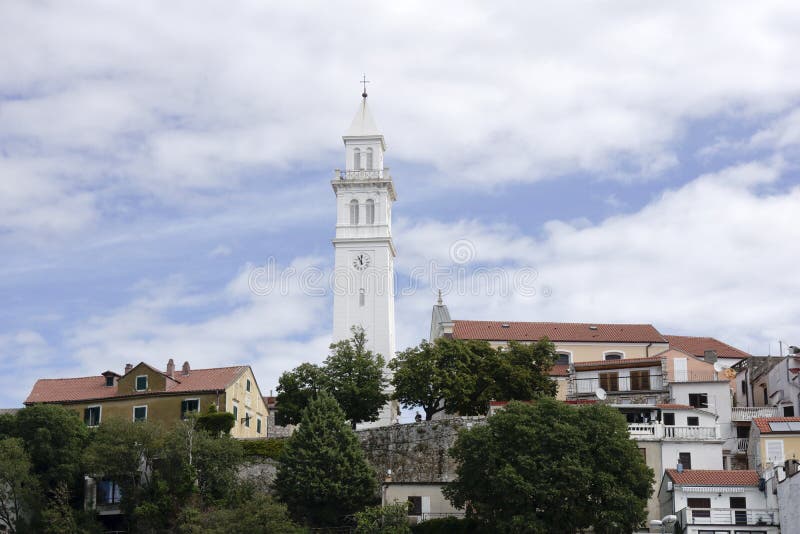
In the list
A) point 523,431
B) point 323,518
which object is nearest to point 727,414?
point 523,431

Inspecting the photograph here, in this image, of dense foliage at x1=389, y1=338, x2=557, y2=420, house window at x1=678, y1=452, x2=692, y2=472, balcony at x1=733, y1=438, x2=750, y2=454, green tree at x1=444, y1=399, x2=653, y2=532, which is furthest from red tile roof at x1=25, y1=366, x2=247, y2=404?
balcony at x1=733, y1=438, x2=750, y2=454

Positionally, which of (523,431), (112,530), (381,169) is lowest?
(112,530)

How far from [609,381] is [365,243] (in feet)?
93.1

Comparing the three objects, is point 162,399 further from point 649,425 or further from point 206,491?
point 649,425

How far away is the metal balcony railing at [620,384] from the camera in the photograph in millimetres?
82500

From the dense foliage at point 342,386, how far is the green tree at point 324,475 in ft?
36.3

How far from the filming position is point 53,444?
73500mm

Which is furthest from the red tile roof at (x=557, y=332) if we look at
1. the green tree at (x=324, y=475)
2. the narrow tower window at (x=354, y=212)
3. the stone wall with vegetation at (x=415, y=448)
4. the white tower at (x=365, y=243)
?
the green tree at (x=324, y=475)

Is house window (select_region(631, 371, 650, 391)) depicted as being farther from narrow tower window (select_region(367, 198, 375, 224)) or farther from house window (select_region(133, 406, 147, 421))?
house window (select_region(133, 406, 147, 421))

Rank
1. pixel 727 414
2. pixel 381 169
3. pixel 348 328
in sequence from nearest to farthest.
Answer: pixel 727 414 < pixel 348 328 < pixel 381 169

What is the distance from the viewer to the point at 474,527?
6544 centimetres

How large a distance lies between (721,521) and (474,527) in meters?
13.2

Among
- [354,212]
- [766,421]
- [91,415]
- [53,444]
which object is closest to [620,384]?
Result: [766,421]

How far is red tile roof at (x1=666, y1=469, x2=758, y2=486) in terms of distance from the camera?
212 feet
